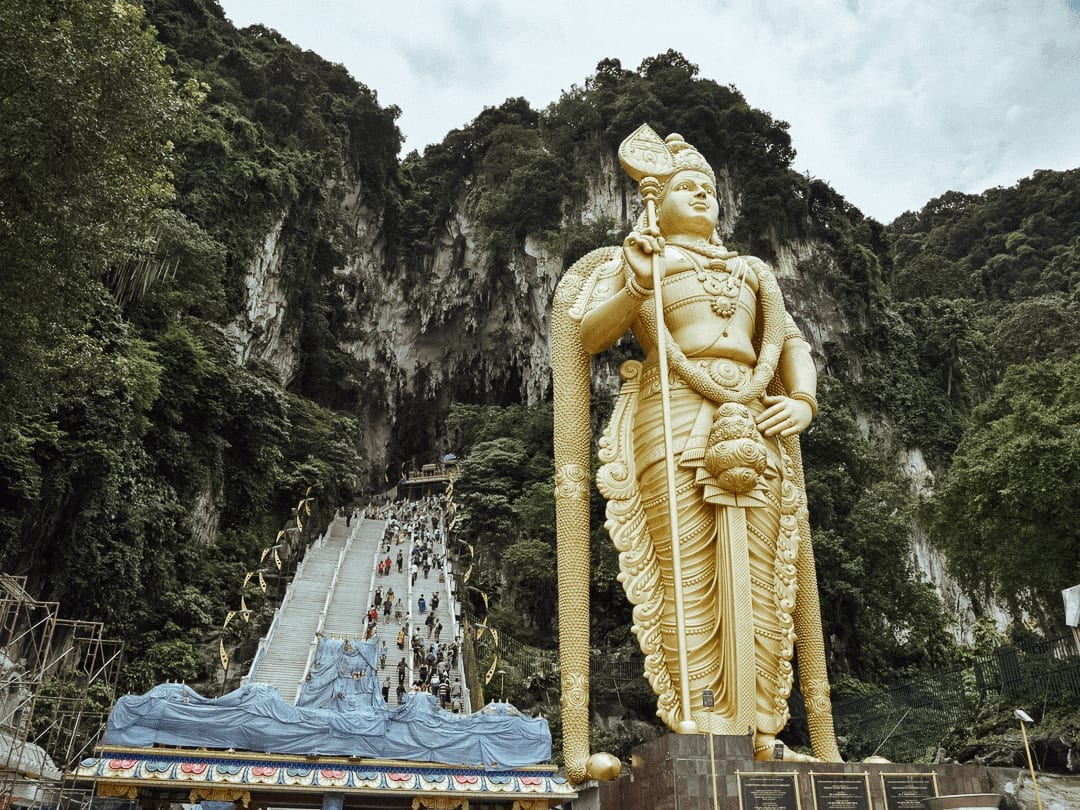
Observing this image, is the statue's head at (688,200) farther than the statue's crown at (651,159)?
Yes

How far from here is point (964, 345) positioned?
2631 centimetres

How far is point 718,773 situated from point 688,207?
4.17 meters

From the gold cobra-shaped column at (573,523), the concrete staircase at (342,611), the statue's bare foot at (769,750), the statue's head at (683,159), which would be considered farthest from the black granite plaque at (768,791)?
the concrete staircase at (342,611)

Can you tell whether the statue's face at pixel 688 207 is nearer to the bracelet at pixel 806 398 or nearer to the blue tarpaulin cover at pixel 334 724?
the bracelet at pixel 806 398

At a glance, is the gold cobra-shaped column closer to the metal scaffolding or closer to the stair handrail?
the metal scaffolding

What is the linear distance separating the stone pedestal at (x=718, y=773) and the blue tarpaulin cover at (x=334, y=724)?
298cm

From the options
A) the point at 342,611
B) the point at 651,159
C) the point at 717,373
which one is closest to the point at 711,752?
the point at 717,373

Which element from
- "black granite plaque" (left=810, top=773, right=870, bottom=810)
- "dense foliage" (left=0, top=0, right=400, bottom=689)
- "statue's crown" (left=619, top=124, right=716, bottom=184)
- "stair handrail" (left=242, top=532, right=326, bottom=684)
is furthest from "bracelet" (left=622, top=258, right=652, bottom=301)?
"stair handrail" (left=242, top=532, right=326, bottom=684)

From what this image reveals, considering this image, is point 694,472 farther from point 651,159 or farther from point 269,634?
point 269,634

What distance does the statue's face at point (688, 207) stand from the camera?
6711 mm

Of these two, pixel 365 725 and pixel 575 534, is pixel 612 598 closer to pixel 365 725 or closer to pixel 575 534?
pixel 365 725

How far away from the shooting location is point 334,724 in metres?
7.48

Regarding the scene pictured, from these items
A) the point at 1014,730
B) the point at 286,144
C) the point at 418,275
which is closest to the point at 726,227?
the point at 418,275

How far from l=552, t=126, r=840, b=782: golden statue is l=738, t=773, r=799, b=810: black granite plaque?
567 mm
